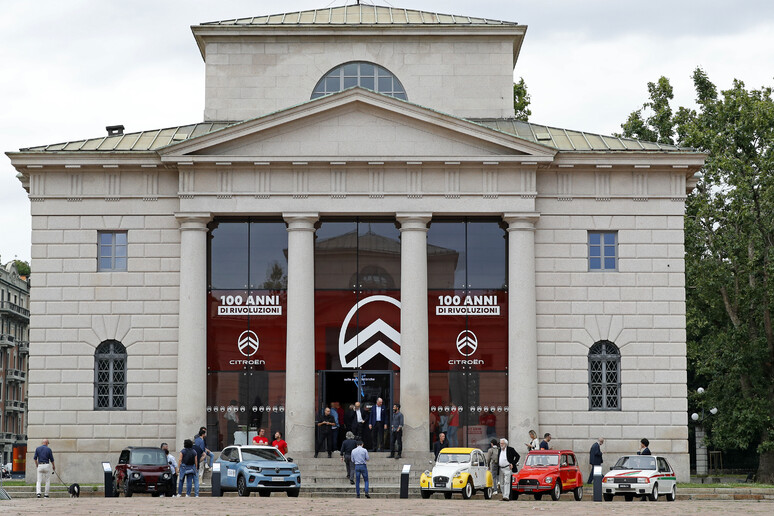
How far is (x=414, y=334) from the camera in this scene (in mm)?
41312

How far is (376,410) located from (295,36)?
14.6 m

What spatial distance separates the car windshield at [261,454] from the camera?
115ft

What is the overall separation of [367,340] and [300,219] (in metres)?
4.82

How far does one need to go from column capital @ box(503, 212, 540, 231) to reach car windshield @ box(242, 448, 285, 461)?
11959mm

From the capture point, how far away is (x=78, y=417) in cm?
4162

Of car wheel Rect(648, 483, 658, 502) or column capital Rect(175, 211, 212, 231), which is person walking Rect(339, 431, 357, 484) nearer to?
car wheel Rect(648, 483, 658, 502)

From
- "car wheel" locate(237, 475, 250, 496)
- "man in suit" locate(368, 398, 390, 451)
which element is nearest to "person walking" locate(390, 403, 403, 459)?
"man in suit" locate(368, 398, 390, 451)

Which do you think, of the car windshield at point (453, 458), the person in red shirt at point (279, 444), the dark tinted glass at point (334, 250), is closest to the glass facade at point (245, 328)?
the dark tinted glass at point (334, 250)

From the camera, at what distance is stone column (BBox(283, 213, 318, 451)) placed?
4084cm

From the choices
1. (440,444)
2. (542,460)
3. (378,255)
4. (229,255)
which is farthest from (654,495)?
(229,255)

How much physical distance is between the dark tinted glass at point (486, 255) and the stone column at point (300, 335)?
5603 millimetres

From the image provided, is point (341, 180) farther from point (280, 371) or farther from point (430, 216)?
point (280, 371)

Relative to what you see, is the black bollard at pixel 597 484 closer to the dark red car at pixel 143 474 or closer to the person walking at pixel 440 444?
the person walking at pixel 440 444

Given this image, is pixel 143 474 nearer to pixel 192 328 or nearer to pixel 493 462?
pixel 192 328
